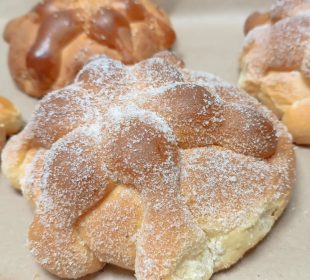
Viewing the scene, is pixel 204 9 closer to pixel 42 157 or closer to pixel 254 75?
pixel 254 75

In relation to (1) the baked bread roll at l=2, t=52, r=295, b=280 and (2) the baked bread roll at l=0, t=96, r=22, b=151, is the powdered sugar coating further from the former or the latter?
(2) the baked bread roll at l=0, t=96, r=22, b=151

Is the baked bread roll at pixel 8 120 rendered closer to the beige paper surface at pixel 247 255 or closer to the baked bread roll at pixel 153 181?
the beige paper surface at pixel 247 255

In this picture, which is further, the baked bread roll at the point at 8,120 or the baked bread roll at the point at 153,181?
the baked bread roll at the point at 8,120

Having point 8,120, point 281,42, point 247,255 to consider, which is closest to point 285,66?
point 281,42

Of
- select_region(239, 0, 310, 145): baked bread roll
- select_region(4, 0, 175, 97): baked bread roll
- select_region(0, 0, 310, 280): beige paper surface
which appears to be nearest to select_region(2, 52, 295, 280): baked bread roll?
select_region(0, 0, 310, 280): beige paper surface

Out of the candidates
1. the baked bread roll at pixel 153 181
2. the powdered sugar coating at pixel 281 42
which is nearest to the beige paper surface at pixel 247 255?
the baked bread roll at pixel 153 181

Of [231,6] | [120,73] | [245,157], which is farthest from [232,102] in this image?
[231,6]

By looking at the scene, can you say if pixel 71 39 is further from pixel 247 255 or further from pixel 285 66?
pixel 247 255
